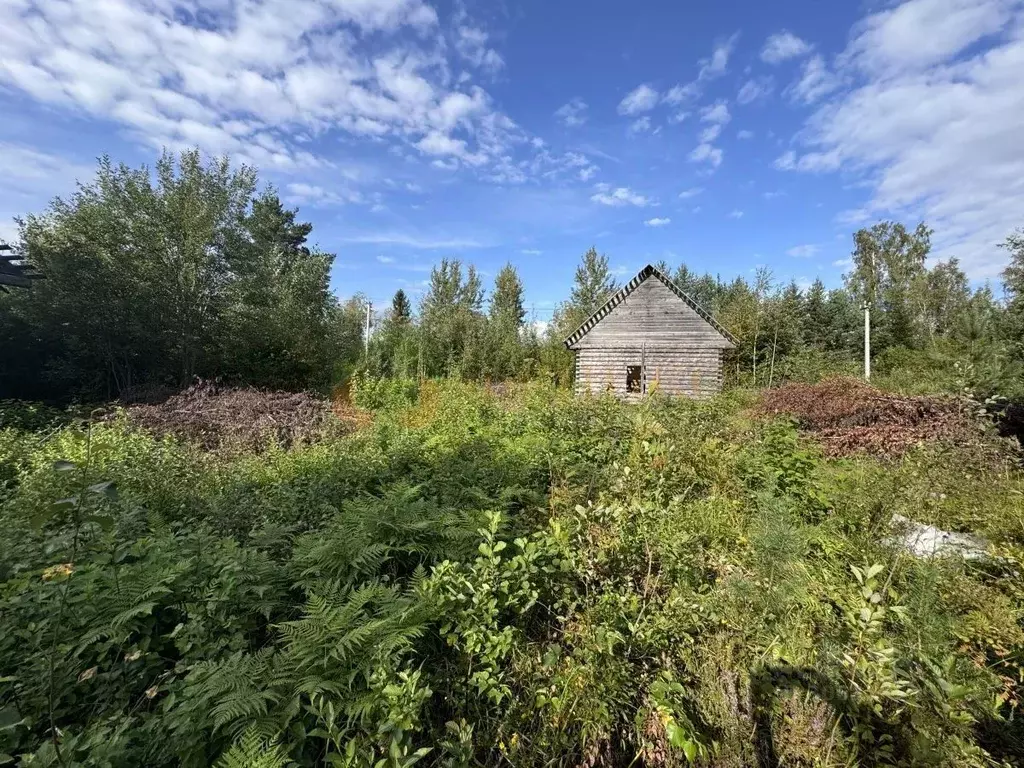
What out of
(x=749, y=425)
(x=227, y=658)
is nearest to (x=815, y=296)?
(x=749, y=425)

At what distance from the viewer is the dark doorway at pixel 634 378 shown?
14.5 meters

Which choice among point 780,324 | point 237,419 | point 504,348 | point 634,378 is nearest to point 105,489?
point 237,419

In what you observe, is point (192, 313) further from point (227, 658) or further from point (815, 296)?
point (815, 296)

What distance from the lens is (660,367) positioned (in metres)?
14.3

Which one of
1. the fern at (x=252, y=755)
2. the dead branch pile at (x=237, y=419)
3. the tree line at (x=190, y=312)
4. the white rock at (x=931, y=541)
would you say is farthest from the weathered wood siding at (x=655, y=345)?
the fern at (x=252, y=755)

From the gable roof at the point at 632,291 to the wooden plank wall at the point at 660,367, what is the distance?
1.79 feet

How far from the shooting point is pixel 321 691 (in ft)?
5.73

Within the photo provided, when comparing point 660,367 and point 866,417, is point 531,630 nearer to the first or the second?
point 866,417

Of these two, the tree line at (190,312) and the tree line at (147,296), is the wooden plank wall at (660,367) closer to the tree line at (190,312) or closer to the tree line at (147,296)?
the tree line at (190,312)

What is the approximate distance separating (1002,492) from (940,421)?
4.33 metres

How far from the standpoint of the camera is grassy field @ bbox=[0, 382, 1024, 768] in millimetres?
1629

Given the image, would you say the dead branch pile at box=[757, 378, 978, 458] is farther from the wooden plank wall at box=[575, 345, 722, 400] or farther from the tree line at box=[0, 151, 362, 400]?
the tree line at box=[0, 151, 362, 400]

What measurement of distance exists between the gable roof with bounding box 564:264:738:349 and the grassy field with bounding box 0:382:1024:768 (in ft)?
35.2

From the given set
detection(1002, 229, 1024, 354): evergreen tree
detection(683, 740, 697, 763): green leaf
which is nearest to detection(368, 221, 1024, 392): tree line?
detection(1002, 229, 1024, 354): evergreen tree
